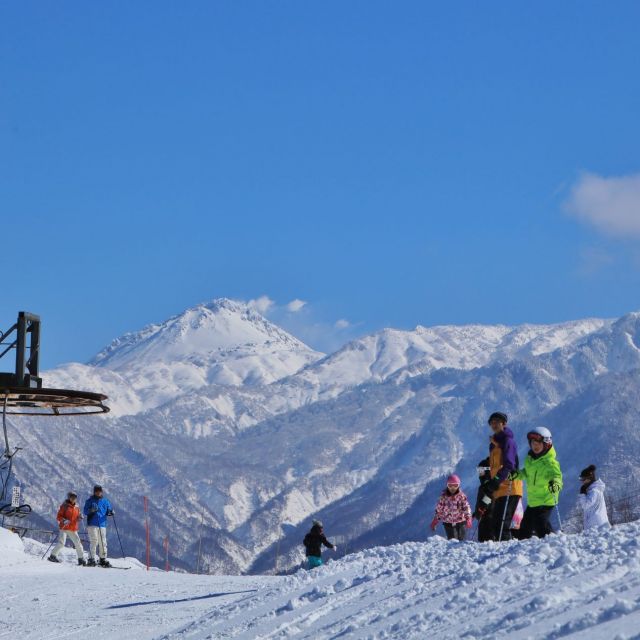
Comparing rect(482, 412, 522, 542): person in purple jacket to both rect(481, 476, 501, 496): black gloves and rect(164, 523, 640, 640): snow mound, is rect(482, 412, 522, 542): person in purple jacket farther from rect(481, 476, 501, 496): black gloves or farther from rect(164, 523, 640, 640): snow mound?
rect(164, 523, 640, 640): snow mound

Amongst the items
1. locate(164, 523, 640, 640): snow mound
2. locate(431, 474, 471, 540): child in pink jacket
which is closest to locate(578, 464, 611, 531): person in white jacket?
locate(431, 474, 471, 540): child in pink jacket

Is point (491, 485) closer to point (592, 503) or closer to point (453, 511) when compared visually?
point (592, 503)

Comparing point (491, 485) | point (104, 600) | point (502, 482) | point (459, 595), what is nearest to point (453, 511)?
point (491, 485)

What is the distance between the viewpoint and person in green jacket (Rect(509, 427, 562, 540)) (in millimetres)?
16609

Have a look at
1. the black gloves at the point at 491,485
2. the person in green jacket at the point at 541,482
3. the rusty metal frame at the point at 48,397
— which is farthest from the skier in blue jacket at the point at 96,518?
the person in green jacket at the point at 541,482

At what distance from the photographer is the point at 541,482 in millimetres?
16625

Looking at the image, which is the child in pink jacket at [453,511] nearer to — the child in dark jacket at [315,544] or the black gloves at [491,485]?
the black gloves at [491,485]

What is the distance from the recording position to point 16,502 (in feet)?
103

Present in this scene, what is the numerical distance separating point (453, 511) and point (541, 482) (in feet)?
12.9

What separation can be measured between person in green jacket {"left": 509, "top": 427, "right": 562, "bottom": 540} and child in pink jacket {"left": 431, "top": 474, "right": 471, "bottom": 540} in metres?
3.37

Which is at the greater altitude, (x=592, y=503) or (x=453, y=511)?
(x=453, y=511)

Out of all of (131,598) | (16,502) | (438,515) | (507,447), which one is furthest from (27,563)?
(507,447)

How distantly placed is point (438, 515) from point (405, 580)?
6248mm

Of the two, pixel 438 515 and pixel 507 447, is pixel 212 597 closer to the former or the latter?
pixel 438 515
